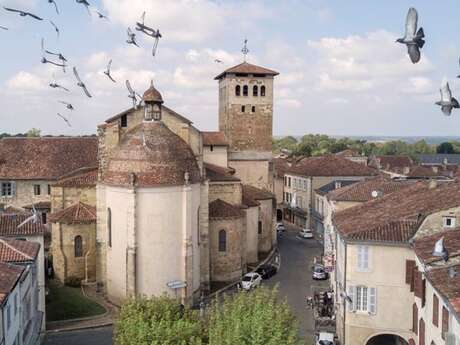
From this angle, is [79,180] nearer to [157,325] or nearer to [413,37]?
[157,325]

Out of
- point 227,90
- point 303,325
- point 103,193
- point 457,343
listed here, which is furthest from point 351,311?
point 227,90

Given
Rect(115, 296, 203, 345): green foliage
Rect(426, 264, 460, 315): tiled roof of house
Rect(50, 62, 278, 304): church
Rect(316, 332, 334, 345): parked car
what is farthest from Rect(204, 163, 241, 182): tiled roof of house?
Rect(426, 264, 460, 315): tiled roof of house

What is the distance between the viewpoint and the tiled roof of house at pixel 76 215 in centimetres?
4269

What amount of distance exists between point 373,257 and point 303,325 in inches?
358

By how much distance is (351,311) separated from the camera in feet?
101

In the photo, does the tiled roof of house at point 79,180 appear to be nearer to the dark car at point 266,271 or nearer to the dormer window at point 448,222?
the dark car at point 266,271

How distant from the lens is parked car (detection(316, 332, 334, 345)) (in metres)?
32.3

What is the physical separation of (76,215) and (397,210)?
961 inches

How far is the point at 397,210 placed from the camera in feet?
109

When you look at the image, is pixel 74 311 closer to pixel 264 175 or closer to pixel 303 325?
pixel 303 325

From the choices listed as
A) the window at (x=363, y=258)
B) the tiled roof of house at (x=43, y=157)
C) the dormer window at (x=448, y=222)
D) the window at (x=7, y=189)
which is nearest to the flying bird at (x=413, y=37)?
the dormer window at (x=448, y=222)

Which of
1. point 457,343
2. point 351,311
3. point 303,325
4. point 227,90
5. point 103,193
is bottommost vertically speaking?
point 303,325

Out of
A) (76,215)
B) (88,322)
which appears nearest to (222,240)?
(76,215)

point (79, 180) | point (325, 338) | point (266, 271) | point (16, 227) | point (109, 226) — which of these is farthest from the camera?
point (266, 271)
